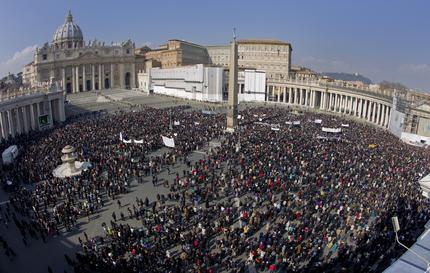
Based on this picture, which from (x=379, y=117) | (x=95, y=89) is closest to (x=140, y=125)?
(x=379, y=117)

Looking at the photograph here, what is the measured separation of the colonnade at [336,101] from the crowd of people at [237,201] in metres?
20.6

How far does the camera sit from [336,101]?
71062 mm

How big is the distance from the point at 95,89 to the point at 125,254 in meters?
80.3

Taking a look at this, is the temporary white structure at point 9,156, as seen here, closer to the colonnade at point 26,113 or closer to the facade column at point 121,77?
the colonnade at point 26,113

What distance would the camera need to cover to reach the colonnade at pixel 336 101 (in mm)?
56491

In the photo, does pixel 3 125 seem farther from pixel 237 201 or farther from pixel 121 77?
pixel 121 77

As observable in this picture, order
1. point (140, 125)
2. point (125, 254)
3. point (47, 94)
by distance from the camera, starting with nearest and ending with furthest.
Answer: point (125, 254) → point (140, 125) → point (47, 94)

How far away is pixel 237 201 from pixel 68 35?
106 meters

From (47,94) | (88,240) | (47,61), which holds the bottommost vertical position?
(88,240)

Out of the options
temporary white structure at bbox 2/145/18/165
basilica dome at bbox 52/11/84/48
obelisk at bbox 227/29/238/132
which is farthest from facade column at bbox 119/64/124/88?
temporary white structure at bbox 2/145/18/165

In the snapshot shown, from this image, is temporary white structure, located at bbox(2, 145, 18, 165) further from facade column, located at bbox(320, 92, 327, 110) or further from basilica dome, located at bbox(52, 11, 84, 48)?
basilica dome, located at bbox(52, 11, 84, 48)

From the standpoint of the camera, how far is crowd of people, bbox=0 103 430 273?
1568 centimetres

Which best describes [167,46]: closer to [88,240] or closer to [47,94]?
[47,94]

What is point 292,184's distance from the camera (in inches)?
958
